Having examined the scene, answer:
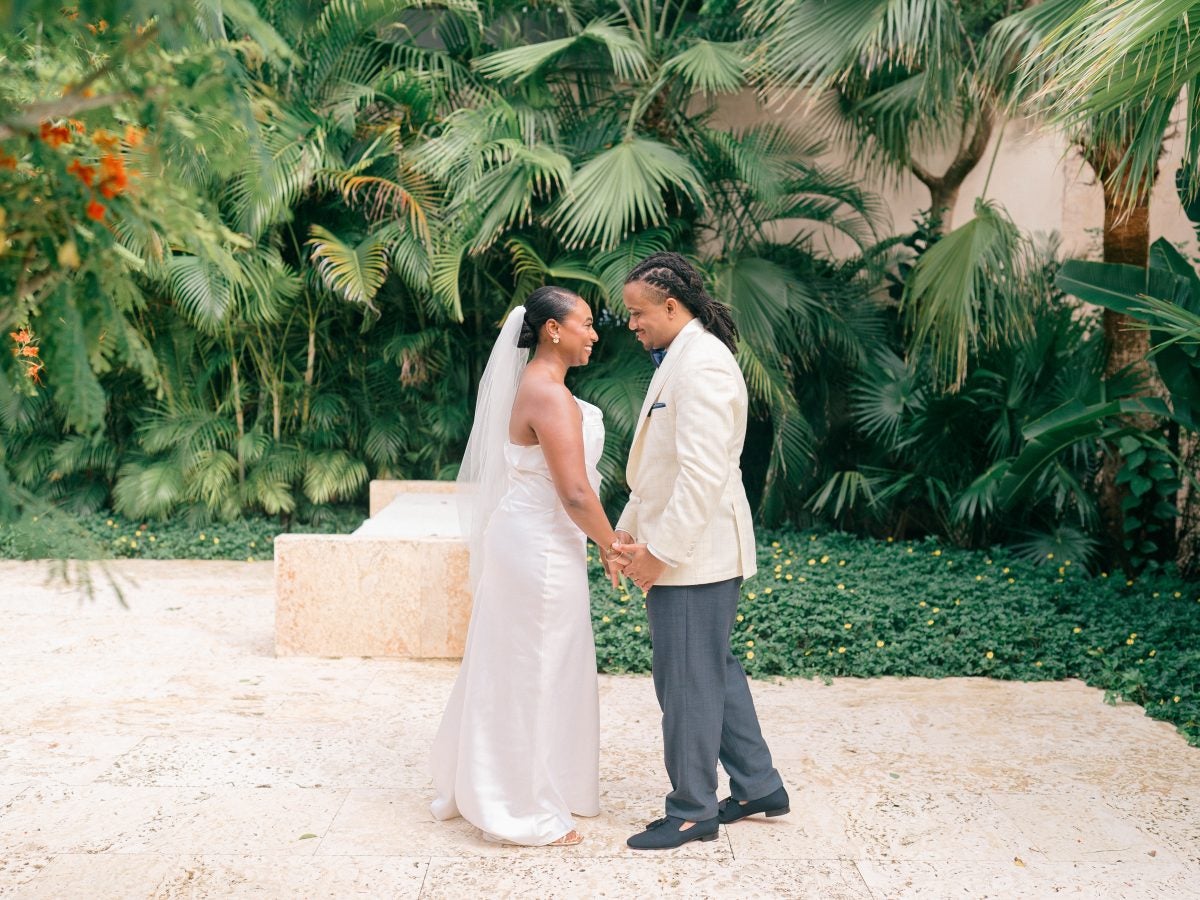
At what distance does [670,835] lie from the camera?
3768 millimetres

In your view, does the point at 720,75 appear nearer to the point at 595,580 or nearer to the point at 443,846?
the point at 595,580

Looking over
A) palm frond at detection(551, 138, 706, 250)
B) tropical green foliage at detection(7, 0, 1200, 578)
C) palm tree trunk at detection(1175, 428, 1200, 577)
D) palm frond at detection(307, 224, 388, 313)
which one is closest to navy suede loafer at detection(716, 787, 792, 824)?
tropical green foliage at detection(7, 0, 1200, 578)

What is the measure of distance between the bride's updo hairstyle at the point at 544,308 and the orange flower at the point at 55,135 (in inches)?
73.5

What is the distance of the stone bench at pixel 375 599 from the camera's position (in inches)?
242

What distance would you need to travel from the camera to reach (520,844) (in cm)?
379

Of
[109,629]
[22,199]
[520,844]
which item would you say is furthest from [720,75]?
[22,199]

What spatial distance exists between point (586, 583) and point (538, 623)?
0.20 meters

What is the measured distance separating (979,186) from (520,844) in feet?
25.9

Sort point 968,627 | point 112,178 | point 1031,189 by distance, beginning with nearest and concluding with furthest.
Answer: point 112,178
point 968,627
point 1031,189

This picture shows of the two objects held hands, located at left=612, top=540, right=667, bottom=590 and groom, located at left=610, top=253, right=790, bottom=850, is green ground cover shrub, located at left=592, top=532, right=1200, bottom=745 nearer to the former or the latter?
groom, located at left=610, top=253, right=790, bottom=850

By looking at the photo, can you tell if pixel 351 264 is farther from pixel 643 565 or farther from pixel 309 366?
pixel 643 565

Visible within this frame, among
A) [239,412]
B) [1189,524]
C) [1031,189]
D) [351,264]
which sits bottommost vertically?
[1189,524]

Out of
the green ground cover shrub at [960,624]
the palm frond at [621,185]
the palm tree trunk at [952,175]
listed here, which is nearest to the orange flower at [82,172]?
the green ground cover shrub at [960,624]

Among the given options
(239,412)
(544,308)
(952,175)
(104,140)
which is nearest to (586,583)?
(544,308)
